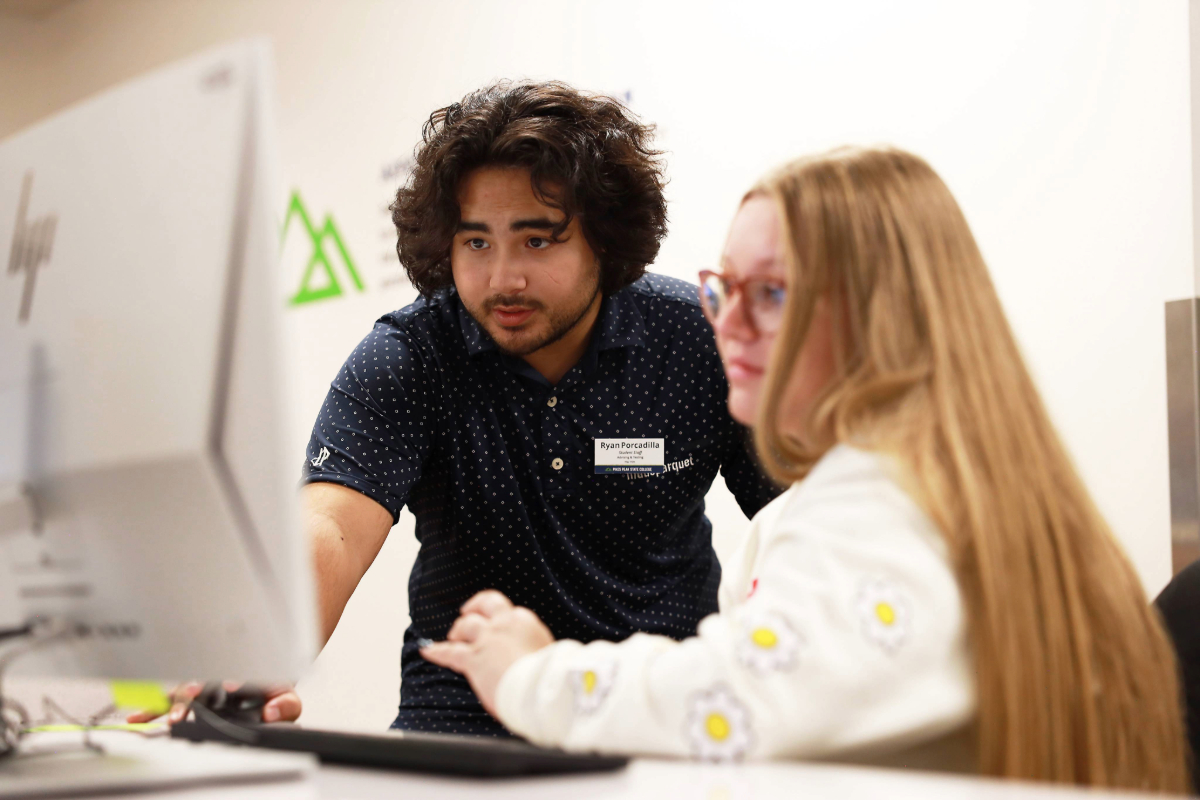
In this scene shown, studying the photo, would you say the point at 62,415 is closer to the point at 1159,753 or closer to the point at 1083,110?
the point at 1159,753

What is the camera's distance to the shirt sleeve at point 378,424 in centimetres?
162

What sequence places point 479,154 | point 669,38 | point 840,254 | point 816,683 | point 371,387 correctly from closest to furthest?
point 816,683
point 840,254
point 371,387
point 479,154
point 669,38

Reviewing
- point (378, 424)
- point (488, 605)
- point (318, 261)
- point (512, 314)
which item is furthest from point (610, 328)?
point (318, 261)

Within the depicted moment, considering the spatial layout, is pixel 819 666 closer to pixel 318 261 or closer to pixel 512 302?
pixel 512 302

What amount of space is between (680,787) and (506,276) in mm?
1154

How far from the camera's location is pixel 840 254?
921 mm

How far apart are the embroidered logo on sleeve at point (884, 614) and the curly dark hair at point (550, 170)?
115cm

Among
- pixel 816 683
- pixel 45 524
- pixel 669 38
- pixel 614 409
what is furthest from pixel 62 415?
pixel 669 38

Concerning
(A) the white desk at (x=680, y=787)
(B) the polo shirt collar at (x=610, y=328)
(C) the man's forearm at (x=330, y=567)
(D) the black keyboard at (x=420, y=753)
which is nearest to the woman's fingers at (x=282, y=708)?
(C) the man's forearm at (x=330, y=567)

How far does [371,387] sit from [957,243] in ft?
3.40

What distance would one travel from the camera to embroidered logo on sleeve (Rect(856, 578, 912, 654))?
2.35 feet

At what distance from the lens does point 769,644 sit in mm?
727

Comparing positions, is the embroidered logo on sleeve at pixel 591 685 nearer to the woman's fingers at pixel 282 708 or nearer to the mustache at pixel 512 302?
the woman's fingers at pixel 282 708

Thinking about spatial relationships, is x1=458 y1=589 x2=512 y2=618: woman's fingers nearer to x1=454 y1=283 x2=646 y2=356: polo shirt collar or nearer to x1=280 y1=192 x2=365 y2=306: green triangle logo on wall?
x1=454 y1=283 x2=646 y2=356: polo shirt collar
